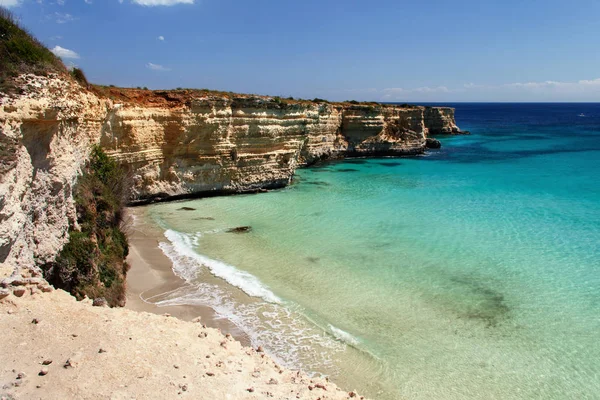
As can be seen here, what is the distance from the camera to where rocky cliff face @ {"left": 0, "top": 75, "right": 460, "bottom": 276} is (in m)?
7.90

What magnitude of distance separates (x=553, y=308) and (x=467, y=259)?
11.2 ft

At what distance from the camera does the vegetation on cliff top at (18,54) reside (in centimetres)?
841

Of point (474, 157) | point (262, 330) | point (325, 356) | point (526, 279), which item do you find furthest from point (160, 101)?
point (474, 157)

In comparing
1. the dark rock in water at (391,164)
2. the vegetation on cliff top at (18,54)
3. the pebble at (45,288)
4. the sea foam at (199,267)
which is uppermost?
the vegetation on cliff top at (18,54)

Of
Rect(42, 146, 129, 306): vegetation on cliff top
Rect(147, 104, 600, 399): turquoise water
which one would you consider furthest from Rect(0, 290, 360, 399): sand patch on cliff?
Rect(147, 104, 600, 399): turquoise water

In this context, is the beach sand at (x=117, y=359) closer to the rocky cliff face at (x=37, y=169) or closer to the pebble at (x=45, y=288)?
the pebble at (x=45, y=288)

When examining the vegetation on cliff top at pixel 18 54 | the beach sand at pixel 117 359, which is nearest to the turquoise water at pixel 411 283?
the beach sand at pixel 117 359

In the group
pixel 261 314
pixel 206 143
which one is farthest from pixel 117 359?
pixel 206 143

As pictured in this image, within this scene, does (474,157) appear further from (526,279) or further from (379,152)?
(526,279)

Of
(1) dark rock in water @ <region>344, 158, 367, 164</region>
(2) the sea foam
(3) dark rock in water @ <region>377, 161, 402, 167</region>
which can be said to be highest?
(1) dark rock in water @ <region>344, 158, 367, 164</region>

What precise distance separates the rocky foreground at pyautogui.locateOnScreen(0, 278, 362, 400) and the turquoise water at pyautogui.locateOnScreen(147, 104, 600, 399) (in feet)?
8.25

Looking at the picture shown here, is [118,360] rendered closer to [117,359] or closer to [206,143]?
[117,359]

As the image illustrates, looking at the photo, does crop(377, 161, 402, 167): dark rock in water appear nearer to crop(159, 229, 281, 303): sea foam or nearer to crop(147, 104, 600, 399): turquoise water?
crop(147, 104, 600, 399): turquoise water

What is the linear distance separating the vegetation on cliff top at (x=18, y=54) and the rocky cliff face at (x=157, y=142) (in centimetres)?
30
